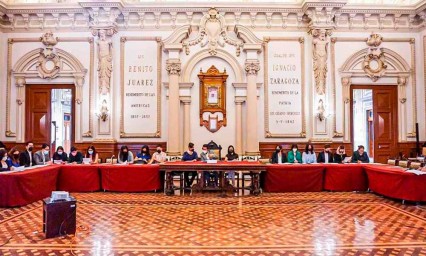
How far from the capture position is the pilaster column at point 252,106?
39.4ft

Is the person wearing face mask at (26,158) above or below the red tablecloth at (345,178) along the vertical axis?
above

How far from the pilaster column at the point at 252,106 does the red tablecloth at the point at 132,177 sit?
397cm

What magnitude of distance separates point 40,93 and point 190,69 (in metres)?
5.46

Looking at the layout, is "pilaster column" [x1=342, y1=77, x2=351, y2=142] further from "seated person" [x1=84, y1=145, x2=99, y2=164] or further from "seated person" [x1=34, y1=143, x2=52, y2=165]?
"seated person" [x1=34, y1=143, x2=52, y2=165]

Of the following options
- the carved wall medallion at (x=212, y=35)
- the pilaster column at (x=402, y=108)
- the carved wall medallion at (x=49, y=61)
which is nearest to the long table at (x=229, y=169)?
the pilaster column at (x=402, y=108)

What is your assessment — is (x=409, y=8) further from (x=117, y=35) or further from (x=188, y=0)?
(x=117, y=35)

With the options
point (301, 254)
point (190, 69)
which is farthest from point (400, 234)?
point (190, 69)

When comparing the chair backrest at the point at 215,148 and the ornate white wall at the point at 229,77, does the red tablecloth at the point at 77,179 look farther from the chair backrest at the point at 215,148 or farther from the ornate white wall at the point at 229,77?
the chair backrest at the point at 215,148

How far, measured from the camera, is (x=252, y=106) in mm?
12078

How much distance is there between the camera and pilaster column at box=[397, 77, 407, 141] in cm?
1252

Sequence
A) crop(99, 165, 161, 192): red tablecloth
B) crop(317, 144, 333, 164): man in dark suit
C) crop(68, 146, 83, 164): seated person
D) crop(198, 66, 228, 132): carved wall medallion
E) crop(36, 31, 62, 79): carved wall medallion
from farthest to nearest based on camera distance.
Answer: crop(36, 31, 62, 79): carved wall medallion, crop(198, 66, 228, 132): carved wall medallion, crop(317, 144, 333, 164): man in dark suit, crop(68, 146, 83, 164): seated person, crop(99, 165, 161, 192): red tablecloth

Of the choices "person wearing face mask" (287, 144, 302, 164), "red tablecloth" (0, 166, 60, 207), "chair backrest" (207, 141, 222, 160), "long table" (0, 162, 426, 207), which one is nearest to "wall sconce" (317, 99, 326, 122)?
"person wearing face mask" (287, 144, 302, 164)

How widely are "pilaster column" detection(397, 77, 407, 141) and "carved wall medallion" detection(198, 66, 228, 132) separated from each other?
20.4 feet

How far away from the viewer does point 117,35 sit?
12.4 m
